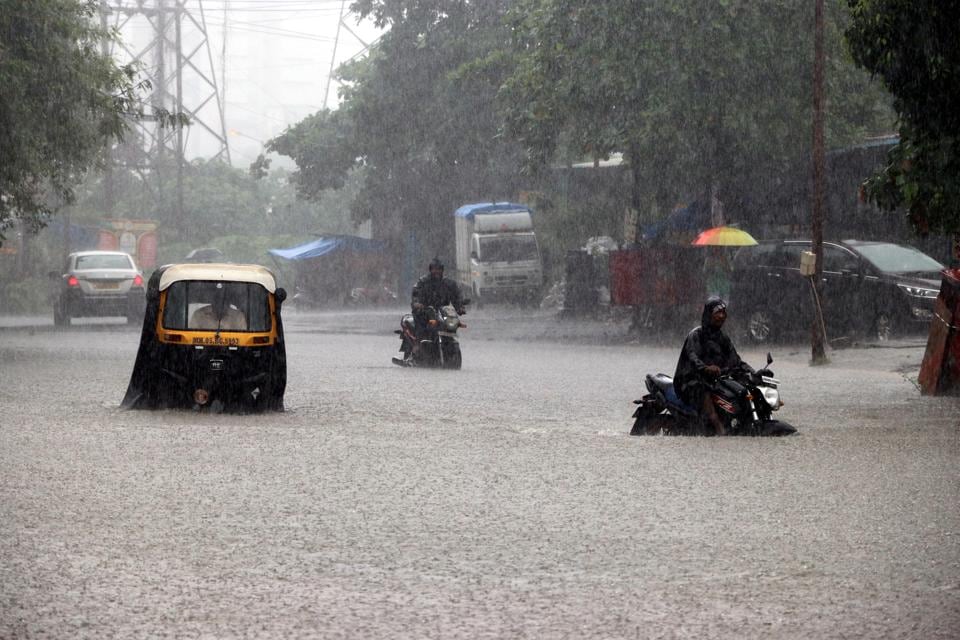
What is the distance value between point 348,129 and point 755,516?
51852 mm

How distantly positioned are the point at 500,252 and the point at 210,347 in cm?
3484

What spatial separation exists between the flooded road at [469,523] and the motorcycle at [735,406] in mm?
332

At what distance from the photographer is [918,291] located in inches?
1053

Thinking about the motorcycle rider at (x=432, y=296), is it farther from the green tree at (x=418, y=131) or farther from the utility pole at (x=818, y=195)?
the green tree at (x=418, y=131)

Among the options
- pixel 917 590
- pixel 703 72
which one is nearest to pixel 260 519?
pixel 917 590

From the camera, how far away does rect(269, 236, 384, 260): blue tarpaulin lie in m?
59.0

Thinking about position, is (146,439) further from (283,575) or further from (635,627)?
(635,627)

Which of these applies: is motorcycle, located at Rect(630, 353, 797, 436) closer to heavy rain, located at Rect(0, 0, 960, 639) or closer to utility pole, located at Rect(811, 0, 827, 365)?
heavy rain, located at Rect(0, 0, 960, 639)

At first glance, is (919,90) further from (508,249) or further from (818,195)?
(508,249)

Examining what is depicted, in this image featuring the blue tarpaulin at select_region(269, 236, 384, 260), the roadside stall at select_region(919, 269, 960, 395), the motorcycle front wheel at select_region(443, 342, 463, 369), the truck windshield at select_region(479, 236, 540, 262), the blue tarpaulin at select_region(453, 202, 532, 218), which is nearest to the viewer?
the roadside stall at select_region(919, 269, 960, 395)

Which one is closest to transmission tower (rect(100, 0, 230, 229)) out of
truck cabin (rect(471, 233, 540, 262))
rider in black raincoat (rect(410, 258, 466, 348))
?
truck cabin (rect(471, 233, 540, 262))

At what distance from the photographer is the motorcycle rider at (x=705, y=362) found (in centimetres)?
1341

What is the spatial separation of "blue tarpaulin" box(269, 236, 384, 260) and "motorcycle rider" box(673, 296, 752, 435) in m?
45.7

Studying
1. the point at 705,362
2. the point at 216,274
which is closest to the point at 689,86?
the point at 216,274
